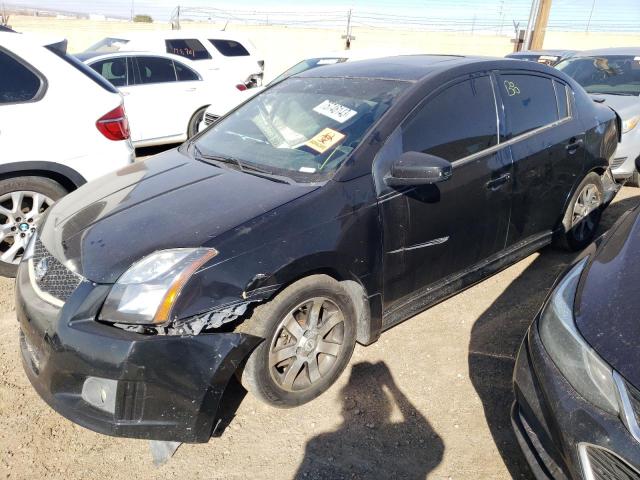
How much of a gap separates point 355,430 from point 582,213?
9.49 ft

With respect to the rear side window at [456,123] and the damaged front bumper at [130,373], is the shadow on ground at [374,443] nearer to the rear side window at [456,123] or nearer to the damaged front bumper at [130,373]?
the damaged front bumper at [130,373]

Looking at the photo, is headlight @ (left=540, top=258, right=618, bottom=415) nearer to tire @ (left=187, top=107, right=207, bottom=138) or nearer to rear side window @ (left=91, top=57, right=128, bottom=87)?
tire @ (left=187, top=107, right=207, bottom=138)

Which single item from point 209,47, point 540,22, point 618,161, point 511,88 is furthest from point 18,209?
point 540,22

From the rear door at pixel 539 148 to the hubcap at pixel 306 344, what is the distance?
1.59 meters

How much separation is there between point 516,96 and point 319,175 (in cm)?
170

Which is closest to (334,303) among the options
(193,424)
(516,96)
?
(193,424)

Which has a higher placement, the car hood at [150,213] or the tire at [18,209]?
the car hood at [150,213]

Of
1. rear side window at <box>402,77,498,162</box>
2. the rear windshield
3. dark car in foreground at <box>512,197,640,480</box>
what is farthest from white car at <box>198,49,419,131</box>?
dark car in foreground at <box>512,197,640,480</box>

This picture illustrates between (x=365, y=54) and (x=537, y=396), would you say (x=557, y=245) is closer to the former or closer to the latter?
(x=537, y=396)

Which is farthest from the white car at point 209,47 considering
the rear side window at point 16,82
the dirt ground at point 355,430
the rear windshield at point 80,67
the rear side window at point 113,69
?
the dirt ground at point 355,430

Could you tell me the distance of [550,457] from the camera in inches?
75.3

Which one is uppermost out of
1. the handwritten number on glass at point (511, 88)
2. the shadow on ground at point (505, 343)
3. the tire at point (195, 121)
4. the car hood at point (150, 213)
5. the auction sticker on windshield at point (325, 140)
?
the handwritten number on glass at point (511, 88)

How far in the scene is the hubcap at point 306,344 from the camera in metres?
2.47

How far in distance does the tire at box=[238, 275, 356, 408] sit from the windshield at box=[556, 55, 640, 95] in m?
5.49
